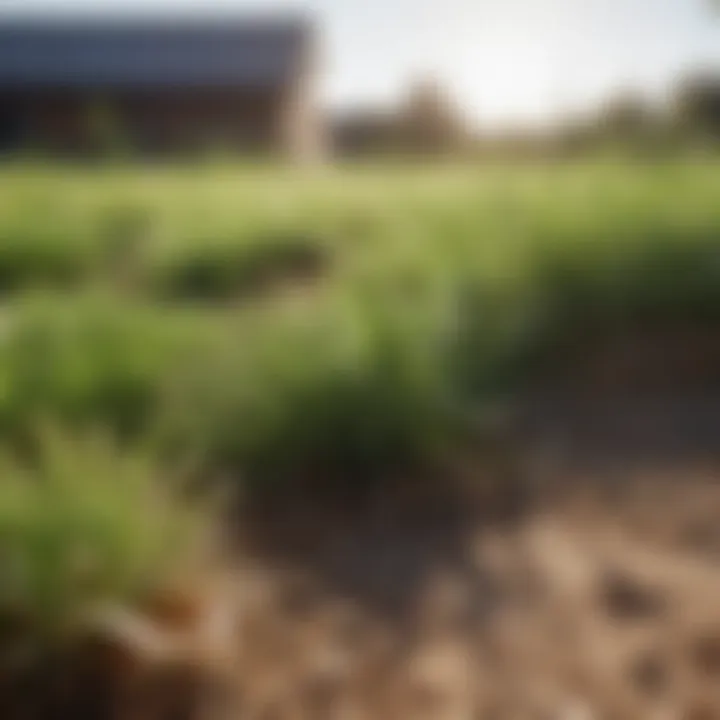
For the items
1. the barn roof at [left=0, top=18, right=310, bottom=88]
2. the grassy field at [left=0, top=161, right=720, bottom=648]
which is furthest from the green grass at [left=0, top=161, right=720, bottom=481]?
the barn roof at [left=0, top=18, right=310, bottom=88]

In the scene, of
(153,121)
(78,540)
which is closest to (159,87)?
(153,121)

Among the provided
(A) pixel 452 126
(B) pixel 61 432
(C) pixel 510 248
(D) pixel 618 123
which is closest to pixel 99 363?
(B) pixel 61 432

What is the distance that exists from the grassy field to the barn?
13.2 feet

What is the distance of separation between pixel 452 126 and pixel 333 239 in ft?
17.1

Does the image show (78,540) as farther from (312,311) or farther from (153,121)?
(153,121)

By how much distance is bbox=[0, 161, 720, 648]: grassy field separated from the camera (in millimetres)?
2521

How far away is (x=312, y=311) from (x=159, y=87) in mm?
8869

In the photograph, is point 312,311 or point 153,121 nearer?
point 312,311

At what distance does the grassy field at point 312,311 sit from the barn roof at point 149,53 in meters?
5.14

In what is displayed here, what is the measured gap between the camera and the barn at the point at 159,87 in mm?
10219

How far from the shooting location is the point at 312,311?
3.08 m

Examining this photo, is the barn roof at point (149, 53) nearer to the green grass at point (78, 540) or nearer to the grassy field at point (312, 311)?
the grassy field at point (312, 311)

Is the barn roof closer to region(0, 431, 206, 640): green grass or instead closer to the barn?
the barn

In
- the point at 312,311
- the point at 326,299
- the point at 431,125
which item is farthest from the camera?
the point at 431,125
